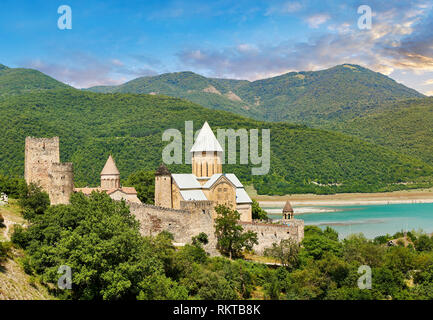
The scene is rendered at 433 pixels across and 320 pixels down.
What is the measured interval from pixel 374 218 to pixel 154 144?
42810 mm

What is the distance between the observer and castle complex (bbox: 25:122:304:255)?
988 inches

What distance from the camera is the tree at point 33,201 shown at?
2394 cm

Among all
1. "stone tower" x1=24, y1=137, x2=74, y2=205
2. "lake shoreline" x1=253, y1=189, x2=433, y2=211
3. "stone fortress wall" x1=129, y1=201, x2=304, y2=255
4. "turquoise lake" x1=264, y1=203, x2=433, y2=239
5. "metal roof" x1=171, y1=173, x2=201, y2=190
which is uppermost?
"stone tower" x1=24, y1=137, x2=74, y2=205

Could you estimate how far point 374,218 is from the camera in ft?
182

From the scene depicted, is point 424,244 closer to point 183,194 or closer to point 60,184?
point 183,194

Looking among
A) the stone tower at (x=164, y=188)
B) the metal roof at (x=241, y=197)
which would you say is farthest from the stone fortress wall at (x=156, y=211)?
the metal roof at (x=241, y=197)

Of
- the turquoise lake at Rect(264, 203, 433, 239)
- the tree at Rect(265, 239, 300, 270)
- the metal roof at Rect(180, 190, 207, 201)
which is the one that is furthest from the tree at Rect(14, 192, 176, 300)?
the turquoise lake at Rect(264, 203, 433, 239)

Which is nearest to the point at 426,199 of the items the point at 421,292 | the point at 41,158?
the point at 421,292

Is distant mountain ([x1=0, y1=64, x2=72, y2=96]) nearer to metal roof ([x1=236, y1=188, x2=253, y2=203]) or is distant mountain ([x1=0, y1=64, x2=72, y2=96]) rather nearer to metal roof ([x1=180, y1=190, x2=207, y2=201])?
metal roof ([x1=236, y1=188, x2=253, y2=203])

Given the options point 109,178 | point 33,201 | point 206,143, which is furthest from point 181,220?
point 109,178

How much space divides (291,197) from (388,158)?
3068 centimetres

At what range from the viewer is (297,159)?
294ft

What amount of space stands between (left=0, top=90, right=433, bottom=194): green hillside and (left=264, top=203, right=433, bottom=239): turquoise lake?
40.4 ft

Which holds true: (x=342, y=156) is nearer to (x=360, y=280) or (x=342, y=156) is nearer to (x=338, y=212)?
(x=338, y=212)
